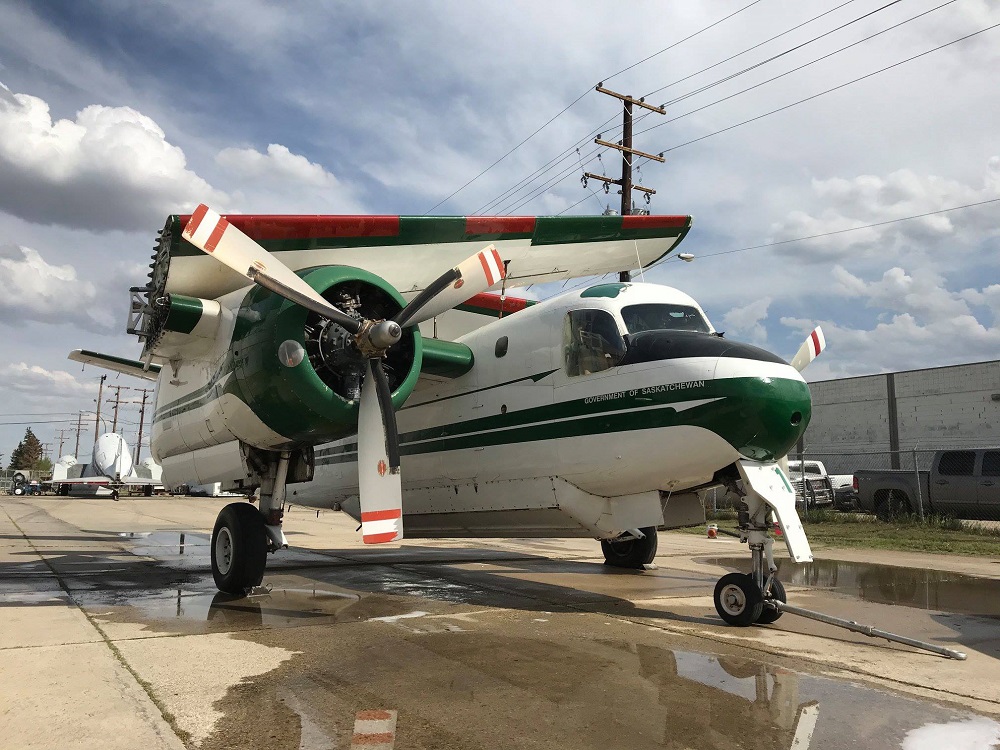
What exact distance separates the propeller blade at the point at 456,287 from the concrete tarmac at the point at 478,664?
335cm

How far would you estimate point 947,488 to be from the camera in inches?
736

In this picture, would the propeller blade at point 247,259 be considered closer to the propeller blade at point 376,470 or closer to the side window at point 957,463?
the propeller blade at point 376,470

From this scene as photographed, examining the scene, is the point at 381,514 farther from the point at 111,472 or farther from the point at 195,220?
the point at 111,472

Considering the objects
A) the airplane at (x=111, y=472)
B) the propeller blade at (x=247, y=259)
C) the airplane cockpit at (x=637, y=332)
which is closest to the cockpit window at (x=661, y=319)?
the airplane cockpit at (x=637, y=332)

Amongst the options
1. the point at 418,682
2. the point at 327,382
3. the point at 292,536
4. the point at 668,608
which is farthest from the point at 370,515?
the point at 292,536

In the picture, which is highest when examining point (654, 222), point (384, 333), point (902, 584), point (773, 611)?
point (654, 222)

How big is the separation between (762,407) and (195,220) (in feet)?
19.5

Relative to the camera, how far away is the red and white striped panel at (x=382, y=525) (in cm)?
766

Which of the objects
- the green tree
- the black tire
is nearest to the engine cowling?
the black tire

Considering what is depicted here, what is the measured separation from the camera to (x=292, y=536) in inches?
729

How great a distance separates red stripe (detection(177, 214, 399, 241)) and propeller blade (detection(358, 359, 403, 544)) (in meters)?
2.02

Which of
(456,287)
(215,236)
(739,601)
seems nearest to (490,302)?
(456,287)

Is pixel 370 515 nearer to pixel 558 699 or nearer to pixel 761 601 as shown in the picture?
pixel 558 699

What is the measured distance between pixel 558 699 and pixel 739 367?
3969mm
